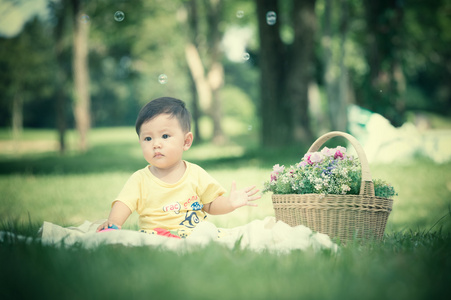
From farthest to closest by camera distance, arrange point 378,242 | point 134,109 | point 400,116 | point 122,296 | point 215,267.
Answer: point 134,109
point 400,116
point 378,242
point 215,267
point 122,296

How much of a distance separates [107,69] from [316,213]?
3638 centimetres

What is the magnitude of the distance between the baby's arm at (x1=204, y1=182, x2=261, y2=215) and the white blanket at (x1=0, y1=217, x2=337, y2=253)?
187 mm

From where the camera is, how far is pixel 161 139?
3.03 metres

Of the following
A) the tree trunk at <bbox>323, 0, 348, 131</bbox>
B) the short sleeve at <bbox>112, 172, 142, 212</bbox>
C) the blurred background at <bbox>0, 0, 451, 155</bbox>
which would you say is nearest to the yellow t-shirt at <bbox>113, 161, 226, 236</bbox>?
the short sleeve at <bbox>112, 172, 142, 212</bbox>

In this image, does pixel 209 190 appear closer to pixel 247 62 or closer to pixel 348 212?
pixel 348 212

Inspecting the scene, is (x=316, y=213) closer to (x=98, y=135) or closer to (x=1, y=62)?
(x=1, y=62)

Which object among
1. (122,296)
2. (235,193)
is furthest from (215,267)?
(235,193)

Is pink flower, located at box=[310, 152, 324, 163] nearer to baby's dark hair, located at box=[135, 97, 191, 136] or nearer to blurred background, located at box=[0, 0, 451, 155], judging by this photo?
baby's dark hair, located at box=[135, 97, 191, 136]

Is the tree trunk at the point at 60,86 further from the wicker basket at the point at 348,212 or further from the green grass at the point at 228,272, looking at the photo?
the green grass at the point at 228,272

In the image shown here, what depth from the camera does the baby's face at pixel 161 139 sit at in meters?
3.03

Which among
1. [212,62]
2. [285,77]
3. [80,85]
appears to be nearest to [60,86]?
[80,85]

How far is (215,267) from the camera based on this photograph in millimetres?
2076

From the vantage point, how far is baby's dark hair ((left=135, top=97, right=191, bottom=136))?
306cm

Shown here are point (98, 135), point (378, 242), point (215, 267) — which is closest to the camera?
point (215, 267)
